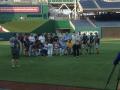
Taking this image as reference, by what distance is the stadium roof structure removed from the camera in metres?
79.1

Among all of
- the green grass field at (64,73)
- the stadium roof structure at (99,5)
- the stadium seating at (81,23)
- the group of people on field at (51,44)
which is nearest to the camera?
the green grass field at (64,73)

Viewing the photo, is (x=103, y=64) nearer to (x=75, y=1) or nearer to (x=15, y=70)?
(x=15, y=70)

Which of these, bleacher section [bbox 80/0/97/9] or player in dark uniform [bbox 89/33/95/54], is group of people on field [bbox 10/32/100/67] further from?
bleacher section [bbox 80/0/97/9]

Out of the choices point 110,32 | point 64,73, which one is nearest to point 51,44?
point 64,73

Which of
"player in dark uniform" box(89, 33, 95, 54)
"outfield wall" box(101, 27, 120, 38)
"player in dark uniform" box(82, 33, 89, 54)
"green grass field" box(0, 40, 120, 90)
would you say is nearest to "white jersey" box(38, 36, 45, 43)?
"player in dark uniform" box(82, 33, 89, 54)

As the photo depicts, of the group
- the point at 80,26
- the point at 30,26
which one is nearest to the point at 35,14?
the point at 80,26

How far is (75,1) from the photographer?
8550 cm

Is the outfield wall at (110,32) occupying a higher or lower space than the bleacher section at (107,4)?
lower

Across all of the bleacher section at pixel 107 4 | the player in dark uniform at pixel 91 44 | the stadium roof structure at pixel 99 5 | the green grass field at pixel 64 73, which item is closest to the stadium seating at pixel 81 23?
the stadium roof structure at pixel 99 5

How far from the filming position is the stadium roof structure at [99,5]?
79.1 metres

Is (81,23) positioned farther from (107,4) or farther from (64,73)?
(64,73)

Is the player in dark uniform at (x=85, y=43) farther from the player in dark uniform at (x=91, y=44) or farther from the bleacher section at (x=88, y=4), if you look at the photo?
the bleacher section at (x=88, y=4)

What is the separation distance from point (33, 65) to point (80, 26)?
50.4m

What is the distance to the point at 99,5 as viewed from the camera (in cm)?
8125
